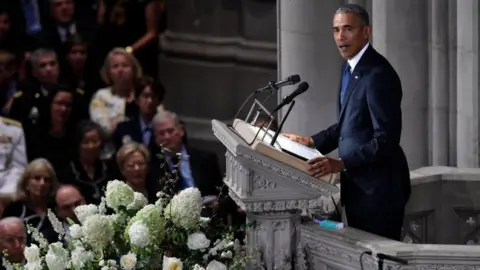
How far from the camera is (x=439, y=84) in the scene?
9.11 meters

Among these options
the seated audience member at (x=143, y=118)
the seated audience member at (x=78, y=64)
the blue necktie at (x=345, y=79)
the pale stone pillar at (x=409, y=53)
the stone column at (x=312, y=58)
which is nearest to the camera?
the blue necktie at (x=345, y=79)

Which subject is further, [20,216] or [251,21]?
[251,21]

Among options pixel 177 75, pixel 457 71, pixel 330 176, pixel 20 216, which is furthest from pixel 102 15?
pixel 330 176

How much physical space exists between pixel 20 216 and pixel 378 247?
191 inches

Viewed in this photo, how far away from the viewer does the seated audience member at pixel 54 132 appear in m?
11.7

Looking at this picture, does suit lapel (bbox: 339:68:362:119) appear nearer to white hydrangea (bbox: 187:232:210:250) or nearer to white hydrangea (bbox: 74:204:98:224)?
white hydrangea (bbox: 187:232:210:250)

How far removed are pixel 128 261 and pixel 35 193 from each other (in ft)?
15.0

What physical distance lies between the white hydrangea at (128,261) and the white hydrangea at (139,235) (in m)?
0.05

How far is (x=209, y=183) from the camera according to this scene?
11.5m

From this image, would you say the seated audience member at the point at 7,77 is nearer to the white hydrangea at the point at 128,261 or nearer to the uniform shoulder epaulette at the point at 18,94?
the uniform shoulder epaulette at the point at 18,94

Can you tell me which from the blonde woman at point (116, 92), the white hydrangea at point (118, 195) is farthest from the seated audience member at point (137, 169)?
the white hydrangea at point (118, 195)

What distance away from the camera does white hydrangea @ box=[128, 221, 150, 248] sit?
21.2 ft

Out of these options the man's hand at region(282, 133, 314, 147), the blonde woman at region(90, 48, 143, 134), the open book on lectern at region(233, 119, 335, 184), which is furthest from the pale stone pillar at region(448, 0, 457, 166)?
the blonde woman at region(90, 48, 143, 134)

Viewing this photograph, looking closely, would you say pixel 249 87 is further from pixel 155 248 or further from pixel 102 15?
pixel 155 248
